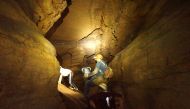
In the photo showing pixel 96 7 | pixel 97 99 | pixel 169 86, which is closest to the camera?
pixel 169 86

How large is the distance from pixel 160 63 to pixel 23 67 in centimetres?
453

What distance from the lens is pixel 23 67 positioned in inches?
231

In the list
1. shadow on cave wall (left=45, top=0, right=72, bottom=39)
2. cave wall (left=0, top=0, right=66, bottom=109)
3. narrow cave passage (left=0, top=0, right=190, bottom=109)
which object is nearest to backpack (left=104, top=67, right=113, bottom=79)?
narrow cave passage (left=0, top=0, right=190, bottom=109)

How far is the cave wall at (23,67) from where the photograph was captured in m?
5.17

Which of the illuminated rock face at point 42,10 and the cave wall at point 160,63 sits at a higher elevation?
the illuminated rock face at point 42,10

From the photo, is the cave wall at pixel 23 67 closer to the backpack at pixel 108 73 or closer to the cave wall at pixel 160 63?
the cave wall at pixel 160 63

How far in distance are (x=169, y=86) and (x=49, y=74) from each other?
4.11 metres

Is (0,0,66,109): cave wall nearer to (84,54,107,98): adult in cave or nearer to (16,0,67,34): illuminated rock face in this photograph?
(16,0,67,34): illuminated rock face

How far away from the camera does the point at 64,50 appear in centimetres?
1427

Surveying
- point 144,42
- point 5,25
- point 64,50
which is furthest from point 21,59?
point 64,50

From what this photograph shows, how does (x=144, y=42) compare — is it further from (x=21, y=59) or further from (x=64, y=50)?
(x=64, y=50)

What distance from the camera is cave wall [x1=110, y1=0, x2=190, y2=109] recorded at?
6008 millimetres

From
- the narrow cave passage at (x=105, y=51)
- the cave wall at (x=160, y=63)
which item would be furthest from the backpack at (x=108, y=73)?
the cave wall at (x=160, y=63)

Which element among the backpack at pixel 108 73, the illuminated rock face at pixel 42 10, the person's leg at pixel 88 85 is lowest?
the person's leg at pixel 88 85
